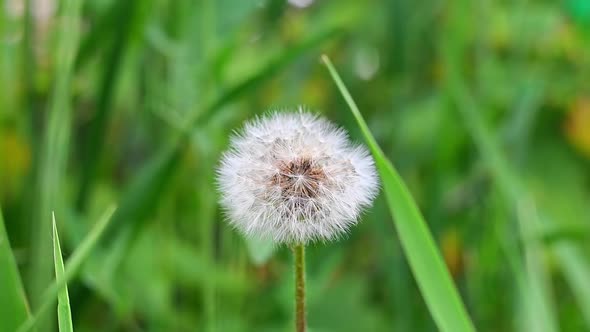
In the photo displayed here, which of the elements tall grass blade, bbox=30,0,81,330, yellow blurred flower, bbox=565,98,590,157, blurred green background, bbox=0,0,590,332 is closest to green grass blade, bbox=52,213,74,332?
blurred green background, bbox=0,0,590,332

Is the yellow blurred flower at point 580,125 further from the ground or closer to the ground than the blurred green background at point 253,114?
further from the ground

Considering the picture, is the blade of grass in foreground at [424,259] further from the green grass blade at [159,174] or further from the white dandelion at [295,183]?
the green grass blade at [159,174]

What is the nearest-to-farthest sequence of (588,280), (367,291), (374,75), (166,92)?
(588,280), (166,92), (367,291), (374,75)

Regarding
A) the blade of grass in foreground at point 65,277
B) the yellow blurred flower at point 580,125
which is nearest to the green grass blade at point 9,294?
the blade of grass in foreground at point 65,277

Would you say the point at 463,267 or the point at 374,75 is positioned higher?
the point at 374,75

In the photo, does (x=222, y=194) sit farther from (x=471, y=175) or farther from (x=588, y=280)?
(x=471, y=175)

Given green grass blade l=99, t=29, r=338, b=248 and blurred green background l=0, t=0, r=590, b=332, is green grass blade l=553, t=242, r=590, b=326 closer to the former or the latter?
blurred green background l=0, t=0, r=590, b=332

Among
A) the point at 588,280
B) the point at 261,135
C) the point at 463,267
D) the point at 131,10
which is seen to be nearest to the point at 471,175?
the point at 463,267
